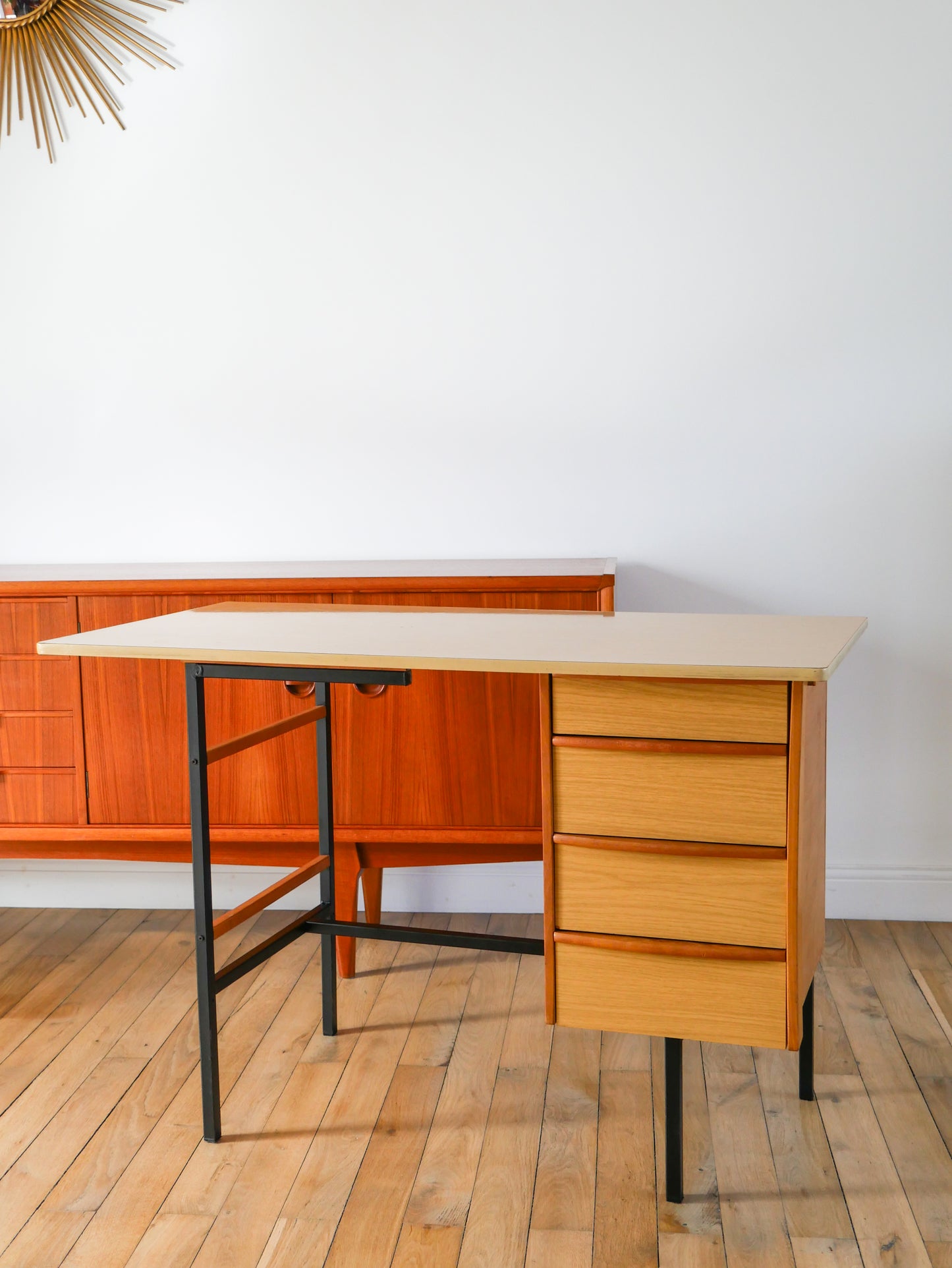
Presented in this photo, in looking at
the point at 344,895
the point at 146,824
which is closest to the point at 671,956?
the point at 344,895

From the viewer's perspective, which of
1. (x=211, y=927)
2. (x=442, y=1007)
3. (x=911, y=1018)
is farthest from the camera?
(x=442, y=1007)

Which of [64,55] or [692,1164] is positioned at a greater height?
[64,55]

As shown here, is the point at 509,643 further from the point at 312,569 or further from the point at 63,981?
the point at 63,981

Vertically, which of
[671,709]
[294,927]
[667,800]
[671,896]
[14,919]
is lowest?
[14,919]

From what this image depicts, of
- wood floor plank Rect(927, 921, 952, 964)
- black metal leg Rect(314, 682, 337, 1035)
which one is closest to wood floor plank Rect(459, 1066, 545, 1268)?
black metal leg Rect(314, 682, 337, 1035)

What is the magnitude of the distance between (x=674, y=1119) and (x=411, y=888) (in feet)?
4.63

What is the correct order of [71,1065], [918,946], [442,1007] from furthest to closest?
1. [918,946]
2. [442,1007]
3. [71,1065]

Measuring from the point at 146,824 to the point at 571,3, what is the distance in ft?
7.43

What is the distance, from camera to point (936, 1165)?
1754 mm

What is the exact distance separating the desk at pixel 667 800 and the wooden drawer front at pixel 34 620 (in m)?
0.76

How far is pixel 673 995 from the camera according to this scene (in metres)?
1.64

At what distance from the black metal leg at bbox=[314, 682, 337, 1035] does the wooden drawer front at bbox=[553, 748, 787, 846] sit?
2.31ft

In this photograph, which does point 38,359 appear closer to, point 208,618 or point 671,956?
A: point 208,618

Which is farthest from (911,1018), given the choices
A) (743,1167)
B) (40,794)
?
(40,794)
